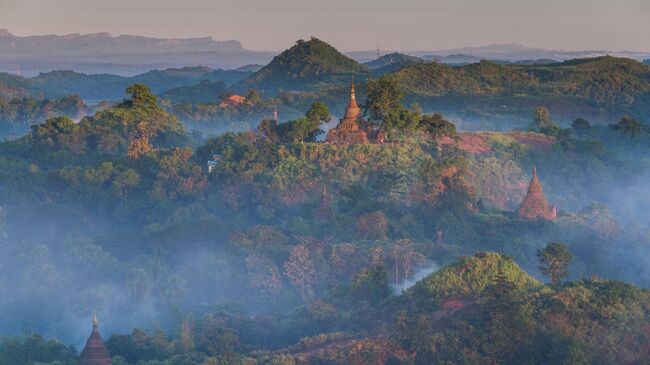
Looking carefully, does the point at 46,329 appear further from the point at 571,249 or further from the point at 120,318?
the point at 571,249

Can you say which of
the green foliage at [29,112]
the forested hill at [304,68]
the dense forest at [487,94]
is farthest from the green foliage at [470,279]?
the forested hill at [304,68]

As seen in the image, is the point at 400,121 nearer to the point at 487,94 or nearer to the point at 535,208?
the point at 535,208

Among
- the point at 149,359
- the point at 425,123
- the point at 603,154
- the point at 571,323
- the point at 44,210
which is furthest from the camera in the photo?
the point at 603,154

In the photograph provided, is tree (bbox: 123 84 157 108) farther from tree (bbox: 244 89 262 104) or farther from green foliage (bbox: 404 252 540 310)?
green foliage (bbox: 404 252 540 310)

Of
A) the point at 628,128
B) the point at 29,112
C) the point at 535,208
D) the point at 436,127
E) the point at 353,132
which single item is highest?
the point at 353,132

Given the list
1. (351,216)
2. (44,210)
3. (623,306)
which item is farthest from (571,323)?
(44,210)

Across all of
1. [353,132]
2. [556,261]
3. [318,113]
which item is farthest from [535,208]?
[318,113]

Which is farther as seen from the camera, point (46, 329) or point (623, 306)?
point (46, 329)

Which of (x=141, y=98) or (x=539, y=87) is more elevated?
(x=141, y=98)
